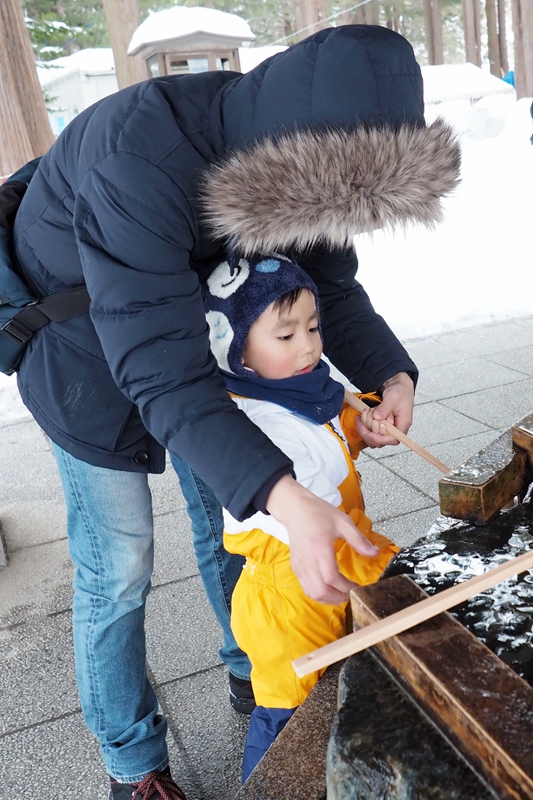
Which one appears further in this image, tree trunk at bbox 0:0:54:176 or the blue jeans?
tree trunk at bbox 0:0:54:176

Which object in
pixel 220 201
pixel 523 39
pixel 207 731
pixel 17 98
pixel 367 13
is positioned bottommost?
pixel 207 731

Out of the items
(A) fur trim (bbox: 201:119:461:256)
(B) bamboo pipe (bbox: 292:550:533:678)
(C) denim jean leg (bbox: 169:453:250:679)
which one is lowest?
(C) denim jean leg (bbox: 169:453:250:679)

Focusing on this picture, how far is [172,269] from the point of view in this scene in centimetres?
122

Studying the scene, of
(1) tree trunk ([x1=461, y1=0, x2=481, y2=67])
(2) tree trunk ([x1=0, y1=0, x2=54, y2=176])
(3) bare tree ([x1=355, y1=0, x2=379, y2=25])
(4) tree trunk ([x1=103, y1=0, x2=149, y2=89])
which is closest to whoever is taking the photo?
(2) tree trunk ([x1=0, y1=0, x2=54, y2=176])

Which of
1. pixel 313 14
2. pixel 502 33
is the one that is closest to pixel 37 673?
pixel 313 14

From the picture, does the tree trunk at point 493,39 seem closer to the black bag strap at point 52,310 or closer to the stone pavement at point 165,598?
the stone pavement at point 165,598

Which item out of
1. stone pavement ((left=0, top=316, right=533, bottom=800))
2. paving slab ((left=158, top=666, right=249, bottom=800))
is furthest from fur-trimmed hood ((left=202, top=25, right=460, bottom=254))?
paving slab ((left=158, top=666, right=249, bottom=800))

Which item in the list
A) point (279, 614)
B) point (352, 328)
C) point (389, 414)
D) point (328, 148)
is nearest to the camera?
point (328, 148)

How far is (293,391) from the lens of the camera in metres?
1.58

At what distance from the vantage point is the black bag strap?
4.78ft

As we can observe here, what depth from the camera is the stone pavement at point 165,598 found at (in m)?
1.86

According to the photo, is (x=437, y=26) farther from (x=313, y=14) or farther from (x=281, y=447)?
(x=281, y=447)

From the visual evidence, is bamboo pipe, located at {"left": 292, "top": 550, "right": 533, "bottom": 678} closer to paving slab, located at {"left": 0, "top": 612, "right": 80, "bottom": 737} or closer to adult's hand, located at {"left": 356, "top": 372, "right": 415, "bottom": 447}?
adult's hand, located at {"left": 356, "top": 372, "right": 415, "bottom": 447}

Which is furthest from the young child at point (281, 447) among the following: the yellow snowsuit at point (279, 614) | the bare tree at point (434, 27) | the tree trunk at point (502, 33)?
the tree trunk at point (502, 33)
